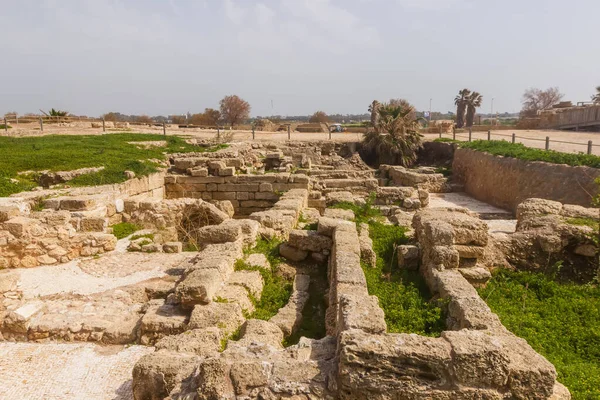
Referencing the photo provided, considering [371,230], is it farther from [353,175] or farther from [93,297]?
[353,175]

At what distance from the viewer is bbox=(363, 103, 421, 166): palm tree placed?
25.5 meters

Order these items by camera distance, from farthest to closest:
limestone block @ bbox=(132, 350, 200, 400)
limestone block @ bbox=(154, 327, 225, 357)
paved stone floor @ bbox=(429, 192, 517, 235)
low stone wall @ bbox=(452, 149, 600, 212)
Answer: paved stone floor @ bbox=(429, 192, 517, 235) < low stone wall @ bbox=(452, 149, 600, 212) < limestone block @ bbox=(154, 327, 225, 357) < limestone block @ bbox=(132, 350, 200, 400)

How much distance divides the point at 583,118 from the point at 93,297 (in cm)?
3353

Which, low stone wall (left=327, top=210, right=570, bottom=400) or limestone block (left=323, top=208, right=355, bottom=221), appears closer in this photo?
low stone wall (left=327, top=210, right=570, bottom=400)

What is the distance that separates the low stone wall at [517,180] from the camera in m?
13.5

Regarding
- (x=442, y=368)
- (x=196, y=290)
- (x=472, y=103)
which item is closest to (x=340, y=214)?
(x=196, y=290)

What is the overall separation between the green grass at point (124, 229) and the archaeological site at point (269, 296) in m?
0.06

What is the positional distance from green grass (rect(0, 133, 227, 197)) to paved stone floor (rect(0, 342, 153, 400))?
653 centimetres

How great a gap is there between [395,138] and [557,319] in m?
20.8

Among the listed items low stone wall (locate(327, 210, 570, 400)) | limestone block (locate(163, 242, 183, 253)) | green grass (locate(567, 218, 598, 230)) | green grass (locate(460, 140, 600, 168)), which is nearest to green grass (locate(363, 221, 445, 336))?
low stone wall (locate(327, 210, 570, 400))

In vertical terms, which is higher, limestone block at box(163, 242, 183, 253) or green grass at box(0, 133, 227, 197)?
green grass at box(0, 133, 227, 197)

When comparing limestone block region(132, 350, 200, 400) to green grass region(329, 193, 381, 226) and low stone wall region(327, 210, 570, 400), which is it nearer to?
low stone wall region(327, 210, 570, 400)

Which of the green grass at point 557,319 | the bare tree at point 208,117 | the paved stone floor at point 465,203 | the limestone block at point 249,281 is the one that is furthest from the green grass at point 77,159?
the bare tree at point 208,117

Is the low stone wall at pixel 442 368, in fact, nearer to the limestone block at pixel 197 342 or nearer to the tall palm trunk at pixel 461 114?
the limestone block at pixel 197 342
